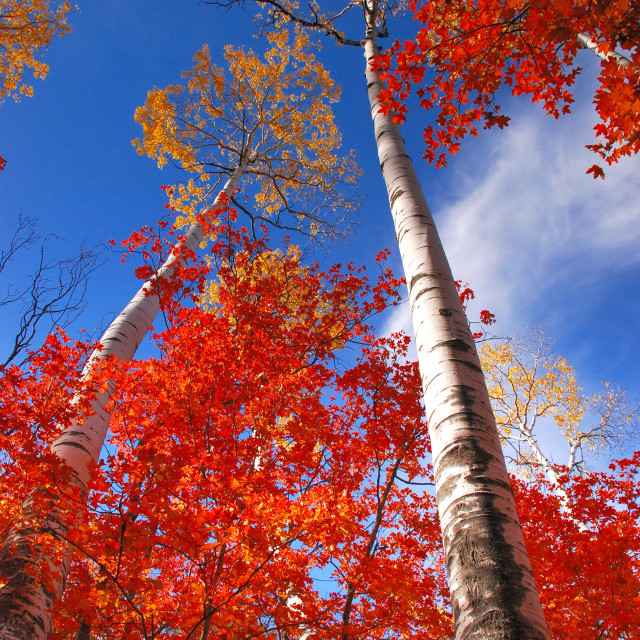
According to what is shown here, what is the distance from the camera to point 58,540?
274 centimetres

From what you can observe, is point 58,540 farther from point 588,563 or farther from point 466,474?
point 588,563

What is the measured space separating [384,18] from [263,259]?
4972 mm

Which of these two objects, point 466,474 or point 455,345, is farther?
point 455,345

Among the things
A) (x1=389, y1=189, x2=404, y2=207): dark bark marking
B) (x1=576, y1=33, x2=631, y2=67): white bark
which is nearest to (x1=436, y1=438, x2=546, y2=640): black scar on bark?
(x1=389, y1=189, x2=404, y2=207): dark bark marking

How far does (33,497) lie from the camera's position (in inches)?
111

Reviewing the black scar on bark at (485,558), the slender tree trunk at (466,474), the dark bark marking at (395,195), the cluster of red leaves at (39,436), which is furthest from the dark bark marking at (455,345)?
the cluster of red leaves at (39,436)

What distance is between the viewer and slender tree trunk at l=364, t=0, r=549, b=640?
104 cm

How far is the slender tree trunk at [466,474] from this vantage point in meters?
1.04

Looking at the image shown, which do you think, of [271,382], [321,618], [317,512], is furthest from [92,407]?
[321,618]

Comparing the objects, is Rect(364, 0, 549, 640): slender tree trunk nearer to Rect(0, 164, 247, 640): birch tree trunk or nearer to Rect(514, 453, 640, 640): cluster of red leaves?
Rect(0, 164, 247, 640): birch tree trunk

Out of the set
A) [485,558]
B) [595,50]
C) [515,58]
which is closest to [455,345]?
[485,558]

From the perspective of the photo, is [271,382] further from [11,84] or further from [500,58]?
[11,84]

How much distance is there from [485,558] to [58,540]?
3.04 metres

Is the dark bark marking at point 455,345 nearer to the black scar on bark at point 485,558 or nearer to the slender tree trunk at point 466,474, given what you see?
the slender tree trunk at point 466,474
